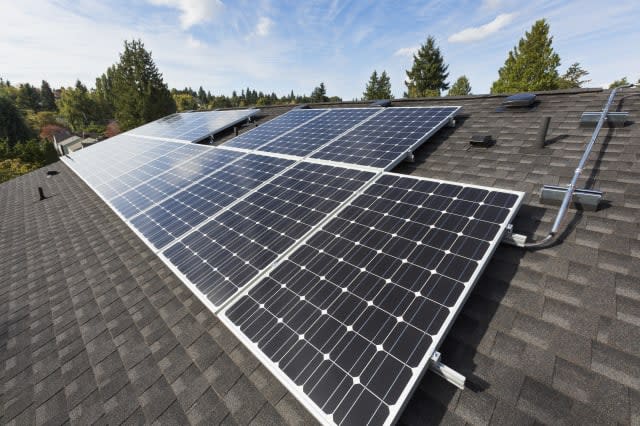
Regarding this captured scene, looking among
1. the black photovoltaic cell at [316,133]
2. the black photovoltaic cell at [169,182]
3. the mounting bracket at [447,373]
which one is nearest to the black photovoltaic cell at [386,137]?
the black photovoltaic cell at [316,133]

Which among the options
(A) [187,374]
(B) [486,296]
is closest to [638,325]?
(B) [486,296]

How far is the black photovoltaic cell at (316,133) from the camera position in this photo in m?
11.6

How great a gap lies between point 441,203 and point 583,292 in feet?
9.04

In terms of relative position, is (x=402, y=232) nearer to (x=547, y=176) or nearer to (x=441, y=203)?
(x=441, y=203)

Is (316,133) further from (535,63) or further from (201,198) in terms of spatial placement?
(535,63)

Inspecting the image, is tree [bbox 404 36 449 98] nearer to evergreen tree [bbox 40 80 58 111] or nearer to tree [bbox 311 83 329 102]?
tree [bbox 311 83 329 102]

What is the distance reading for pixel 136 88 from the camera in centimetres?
5619

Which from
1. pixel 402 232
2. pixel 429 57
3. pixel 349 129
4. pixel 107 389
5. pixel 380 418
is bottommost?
A: pixel 107 389

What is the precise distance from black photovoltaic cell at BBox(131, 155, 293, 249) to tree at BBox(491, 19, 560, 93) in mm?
52665

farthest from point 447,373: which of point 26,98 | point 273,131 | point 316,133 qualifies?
point 26,98

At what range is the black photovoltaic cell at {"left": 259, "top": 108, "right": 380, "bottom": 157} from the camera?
11.6 meters

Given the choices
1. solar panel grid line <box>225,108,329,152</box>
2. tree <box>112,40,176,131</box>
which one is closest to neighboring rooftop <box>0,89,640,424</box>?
solar panel grid line <box>225,108,329,152</box>

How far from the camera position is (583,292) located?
4422 millimetres

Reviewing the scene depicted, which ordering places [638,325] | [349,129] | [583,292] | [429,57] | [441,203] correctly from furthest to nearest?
[429,57]
[349,129]
[441,203]
[583,292]
[638,325]
